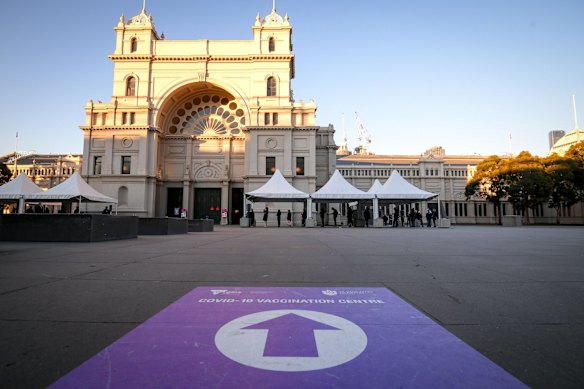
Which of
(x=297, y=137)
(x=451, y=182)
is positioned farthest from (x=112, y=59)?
(x=451, y=182)

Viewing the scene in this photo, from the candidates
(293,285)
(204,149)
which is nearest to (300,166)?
(204,149)

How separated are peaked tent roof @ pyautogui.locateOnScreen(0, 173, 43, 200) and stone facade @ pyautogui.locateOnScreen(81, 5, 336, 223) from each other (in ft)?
33.4

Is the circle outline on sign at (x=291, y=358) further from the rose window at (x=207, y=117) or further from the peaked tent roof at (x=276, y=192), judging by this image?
the rose window at (x=207, y=117)

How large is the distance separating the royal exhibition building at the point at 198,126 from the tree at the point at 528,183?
1072 inches

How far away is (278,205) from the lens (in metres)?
38.4

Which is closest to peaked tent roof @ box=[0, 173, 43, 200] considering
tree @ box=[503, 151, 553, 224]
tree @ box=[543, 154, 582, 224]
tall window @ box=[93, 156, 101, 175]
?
tall window @ box=[93, 156, 101, 175]

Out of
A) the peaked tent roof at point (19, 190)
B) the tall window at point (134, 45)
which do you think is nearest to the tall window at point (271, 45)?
the tall window at point (134, 45)

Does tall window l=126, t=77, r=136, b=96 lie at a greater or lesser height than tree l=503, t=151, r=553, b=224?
greater

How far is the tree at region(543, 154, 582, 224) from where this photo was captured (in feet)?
148

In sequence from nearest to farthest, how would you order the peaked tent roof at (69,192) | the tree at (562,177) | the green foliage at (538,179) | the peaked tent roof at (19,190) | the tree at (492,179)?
the peaked tent roof at (69,192) → the peaked tent roof at (19,190) → the green foliage at (538,179) → the tree at (562,177) → the tree at (492,179)

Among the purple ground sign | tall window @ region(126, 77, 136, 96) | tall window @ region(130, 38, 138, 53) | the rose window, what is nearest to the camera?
the purple ground sign

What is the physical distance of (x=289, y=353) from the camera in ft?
6.87

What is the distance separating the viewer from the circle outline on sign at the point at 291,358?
1939mm

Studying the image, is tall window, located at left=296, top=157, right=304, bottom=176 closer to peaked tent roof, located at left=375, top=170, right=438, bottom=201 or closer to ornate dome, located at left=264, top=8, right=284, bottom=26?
peaked tent roof, located at left=375, top=170, right=438, bottom=201
